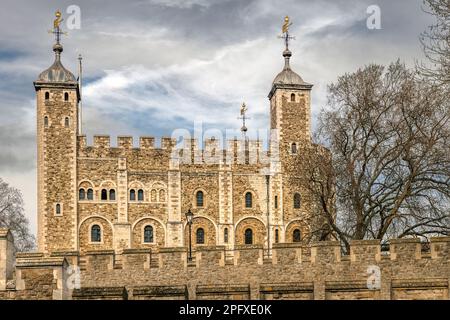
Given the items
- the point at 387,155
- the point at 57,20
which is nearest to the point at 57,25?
the point at 57,20

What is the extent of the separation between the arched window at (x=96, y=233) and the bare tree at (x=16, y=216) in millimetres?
4078

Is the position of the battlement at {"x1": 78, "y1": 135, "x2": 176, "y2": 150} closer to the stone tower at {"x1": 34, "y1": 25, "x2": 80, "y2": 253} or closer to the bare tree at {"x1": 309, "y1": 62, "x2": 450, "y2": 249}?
the stone tower at {"x1": 34, "y1": 25, "x2": 80, "y2": 253}

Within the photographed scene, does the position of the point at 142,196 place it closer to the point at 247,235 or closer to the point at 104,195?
the point at 104,195

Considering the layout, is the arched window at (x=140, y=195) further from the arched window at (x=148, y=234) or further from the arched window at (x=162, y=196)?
the arched window at (x=148, y=234)

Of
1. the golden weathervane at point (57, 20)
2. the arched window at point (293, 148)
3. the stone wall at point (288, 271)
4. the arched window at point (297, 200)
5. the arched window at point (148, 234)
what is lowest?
the stone wall at point (288, 271)

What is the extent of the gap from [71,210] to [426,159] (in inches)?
1045

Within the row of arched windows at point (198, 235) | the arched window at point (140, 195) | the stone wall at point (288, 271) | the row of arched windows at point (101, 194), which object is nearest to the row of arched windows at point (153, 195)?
the arched window at point (140, 195)

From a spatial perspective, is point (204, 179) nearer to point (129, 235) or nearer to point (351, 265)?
point (129, 235)

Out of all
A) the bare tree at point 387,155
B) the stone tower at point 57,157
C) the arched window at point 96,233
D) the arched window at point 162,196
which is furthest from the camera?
the arched window at point 162,196

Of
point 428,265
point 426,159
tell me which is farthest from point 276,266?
point 426,159

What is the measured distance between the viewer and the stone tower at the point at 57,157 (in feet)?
162

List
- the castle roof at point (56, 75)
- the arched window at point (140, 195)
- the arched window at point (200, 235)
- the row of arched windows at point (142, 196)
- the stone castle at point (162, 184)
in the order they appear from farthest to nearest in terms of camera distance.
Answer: the arched window at point (200, 235) < the arched window at point (140, 195) < the castle roof at point (56, 75) < the row of arched windows at point (142, 196) < the stone castle at point (162, 184)
